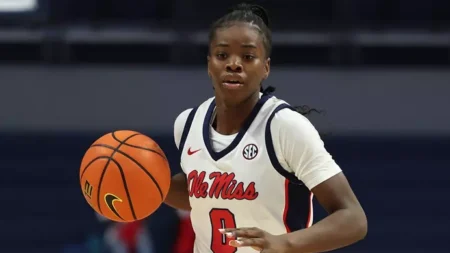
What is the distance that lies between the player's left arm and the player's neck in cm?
14

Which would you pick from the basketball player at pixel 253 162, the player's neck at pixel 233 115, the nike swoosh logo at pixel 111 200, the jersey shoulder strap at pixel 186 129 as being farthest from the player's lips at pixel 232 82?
the nike swoosh logo at pixel 111 200

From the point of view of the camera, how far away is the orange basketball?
267cm

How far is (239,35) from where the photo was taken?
2494mm

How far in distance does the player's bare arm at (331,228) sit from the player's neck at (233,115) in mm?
370

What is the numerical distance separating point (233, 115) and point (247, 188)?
251 mm

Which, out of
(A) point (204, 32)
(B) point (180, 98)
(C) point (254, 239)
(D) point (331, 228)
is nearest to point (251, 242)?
(C) point (254, 239)

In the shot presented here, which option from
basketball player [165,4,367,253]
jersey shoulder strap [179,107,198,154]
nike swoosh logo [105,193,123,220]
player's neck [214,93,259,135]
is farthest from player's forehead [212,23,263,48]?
nike swoosh logo [105,193,123,220]

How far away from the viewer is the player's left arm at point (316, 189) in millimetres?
2271

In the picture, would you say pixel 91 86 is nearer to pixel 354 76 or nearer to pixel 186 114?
pixel 354 76

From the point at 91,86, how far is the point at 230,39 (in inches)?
196

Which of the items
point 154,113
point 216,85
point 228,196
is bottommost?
point 154,113

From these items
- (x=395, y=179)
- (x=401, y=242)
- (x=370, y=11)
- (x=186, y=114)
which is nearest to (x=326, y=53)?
(x=370, y=11)

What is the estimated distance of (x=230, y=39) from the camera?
2.50 metres

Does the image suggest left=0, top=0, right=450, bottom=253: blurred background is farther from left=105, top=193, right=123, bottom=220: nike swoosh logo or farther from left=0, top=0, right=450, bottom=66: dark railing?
left=105, top=193, right=123, bottom=220: nike swoosh logo
